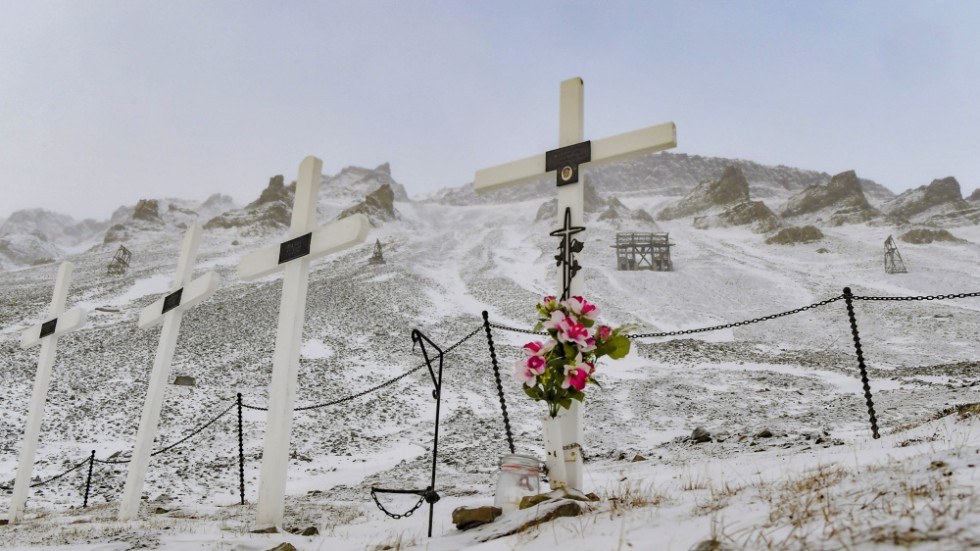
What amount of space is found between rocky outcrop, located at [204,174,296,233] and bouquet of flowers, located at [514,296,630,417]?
66.1 meters

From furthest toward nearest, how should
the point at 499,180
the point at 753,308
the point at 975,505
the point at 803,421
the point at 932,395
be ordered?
1. the point at 753,308
2. the point at 932,395
3. the point at 803,421
4. the point at 499,180
5. the point at 975,505

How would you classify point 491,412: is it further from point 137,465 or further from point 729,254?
point 729,254

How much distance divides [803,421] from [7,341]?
27.1m

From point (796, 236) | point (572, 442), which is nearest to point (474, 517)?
point (572, 442)

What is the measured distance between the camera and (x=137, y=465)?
615cm

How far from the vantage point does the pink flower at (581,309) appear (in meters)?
3.57

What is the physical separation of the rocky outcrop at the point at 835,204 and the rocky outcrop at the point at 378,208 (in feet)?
189

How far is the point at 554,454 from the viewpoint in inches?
150

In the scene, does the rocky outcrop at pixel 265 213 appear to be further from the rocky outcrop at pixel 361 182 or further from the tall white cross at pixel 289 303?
the tall white cross at pixel 289 303

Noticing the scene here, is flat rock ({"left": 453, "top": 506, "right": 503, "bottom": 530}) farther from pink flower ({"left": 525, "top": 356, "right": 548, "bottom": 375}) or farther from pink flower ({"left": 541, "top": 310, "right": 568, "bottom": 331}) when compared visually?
pink flower ({"left": 541, "top": 310, "right": 568, "bottom": 331})

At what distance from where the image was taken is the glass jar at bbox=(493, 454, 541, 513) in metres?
3.50

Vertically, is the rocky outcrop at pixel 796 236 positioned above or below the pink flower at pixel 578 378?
above

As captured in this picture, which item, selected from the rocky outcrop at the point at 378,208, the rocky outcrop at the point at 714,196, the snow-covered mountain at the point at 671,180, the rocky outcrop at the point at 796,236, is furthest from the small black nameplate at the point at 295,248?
the snow-covered mountain at the point at 671,180

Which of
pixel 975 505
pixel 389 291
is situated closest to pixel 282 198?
pixel 389 291
